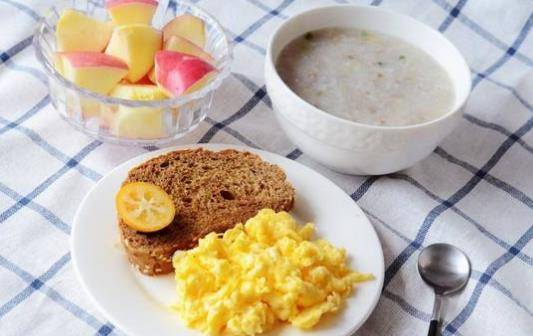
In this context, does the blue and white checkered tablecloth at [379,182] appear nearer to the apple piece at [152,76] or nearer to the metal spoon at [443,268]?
the metal spoon at [443,268]

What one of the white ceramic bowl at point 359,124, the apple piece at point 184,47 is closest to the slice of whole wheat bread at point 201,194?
the white ceramic bowl at point 359,124

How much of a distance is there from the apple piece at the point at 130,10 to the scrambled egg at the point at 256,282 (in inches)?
27.6

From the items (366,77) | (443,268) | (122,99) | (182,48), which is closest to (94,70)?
(122,99)

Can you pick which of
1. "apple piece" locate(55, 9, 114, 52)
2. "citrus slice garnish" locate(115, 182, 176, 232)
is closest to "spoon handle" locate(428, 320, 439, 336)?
"citrus slice garnish" locate(115, 182, 176, 232)

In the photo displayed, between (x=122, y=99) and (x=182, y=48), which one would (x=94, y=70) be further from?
(x=182, y=48)

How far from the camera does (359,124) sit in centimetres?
198

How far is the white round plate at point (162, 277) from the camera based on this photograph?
5.69 feet

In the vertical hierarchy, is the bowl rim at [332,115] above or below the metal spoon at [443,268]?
above

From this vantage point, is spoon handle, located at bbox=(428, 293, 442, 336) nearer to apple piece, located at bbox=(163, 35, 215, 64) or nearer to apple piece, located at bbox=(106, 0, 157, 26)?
apple piece, located at bbox=(163, 35, 215, 64)

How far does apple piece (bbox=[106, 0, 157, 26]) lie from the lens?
2203 mm

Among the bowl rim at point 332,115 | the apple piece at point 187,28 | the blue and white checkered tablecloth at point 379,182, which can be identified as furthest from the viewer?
the apple piece at point 187,28

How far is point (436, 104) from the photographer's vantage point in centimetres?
212

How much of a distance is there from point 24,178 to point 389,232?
2.80 ft

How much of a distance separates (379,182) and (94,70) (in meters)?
0.73
